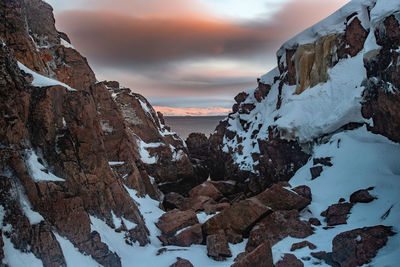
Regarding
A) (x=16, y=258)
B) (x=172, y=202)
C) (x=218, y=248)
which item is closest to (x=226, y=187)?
(x=172, y=202)

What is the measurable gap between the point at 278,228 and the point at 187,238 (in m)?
5.39

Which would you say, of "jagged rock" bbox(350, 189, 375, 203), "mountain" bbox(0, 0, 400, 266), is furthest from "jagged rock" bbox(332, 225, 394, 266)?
"jagged rock" bbox(350, 189, 375, 203)

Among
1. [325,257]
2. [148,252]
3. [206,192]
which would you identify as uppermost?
[325,257]

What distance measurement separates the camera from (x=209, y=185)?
101 feet

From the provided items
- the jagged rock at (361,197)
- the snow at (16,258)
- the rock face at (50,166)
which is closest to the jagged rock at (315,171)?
the jagged rock at (361,197)

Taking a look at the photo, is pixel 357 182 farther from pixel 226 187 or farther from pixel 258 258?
pixel 226 187

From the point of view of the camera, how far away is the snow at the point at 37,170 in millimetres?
10484

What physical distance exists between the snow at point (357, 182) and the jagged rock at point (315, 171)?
1.52 ft

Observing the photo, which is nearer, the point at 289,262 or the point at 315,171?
the point at 289,262

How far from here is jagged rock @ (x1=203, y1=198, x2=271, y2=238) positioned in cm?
1625

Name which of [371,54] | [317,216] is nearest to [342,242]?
[317,216]

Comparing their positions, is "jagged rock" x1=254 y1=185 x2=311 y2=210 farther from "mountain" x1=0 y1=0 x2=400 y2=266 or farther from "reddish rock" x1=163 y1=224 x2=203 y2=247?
"reddish rock" x1=163 y1=224 x2=203 y2=247

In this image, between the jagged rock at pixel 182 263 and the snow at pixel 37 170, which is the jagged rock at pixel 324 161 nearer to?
the jagged rock at pixel 182 263

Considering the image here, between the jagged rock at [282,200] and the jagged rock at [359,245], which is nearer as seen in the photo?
the jagged rock at [359,245]
